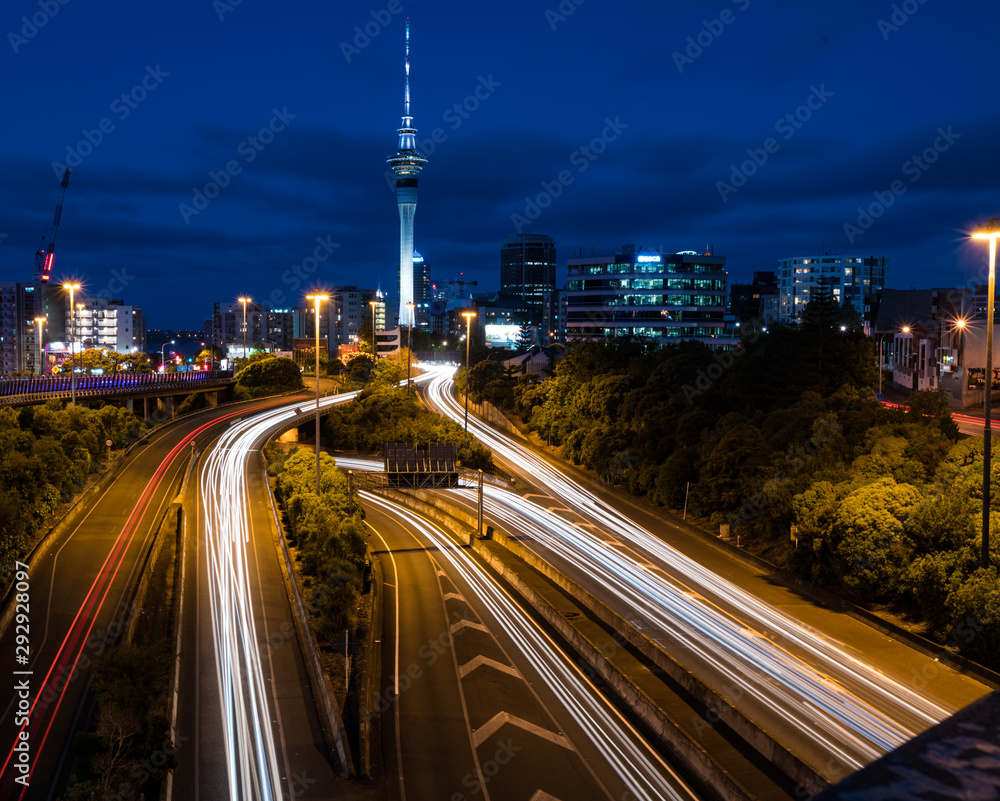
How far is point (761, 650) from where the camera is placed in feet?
66.7

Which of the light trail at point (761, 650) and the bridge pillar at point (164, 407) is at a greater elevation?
the bridge pillar at point (164, 407)

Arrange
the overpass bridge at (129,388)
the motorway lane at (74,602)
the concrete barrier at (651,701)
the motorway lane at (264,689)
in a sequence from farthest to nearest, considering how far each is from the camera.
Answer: the overpass bridge at (129,388) → the motorway lane at (74,602) → the motorway lane at (264,689) → the concrete barrier at (651,701)

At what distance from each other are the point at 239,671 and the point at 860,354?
42.6m

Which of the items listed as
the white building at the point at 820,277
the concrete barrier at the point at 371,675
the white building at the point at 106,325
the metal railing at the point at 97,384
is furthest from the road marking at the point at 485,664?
the white building at the point at 820,277

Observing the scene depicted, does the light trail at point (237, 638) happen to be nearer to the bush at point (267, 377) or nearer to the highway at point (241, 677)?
the highway at point (241, 677)

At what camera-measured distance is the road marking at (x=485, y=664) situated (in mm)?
19606

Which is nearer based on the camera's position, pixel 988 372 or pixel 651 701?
pixel 651 701

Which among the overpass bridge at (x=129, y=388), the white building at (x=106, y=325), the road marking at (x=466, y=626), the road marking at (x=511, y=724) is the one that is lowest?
the road marking at (x=466, y=626)

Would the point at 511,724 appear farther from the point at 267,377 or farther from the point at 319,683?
the point at 267,377

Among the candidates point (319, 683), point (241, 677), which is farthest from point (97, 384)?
point (319, 683)

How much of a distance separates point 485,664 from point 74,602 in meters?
13.0

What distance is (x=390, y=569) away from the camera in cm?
2945

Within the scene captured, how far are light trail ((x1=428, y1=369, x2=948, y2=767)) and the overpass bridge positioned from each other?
31812 millimetres

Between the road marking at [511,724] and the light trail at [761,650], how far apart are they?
4975 mm
